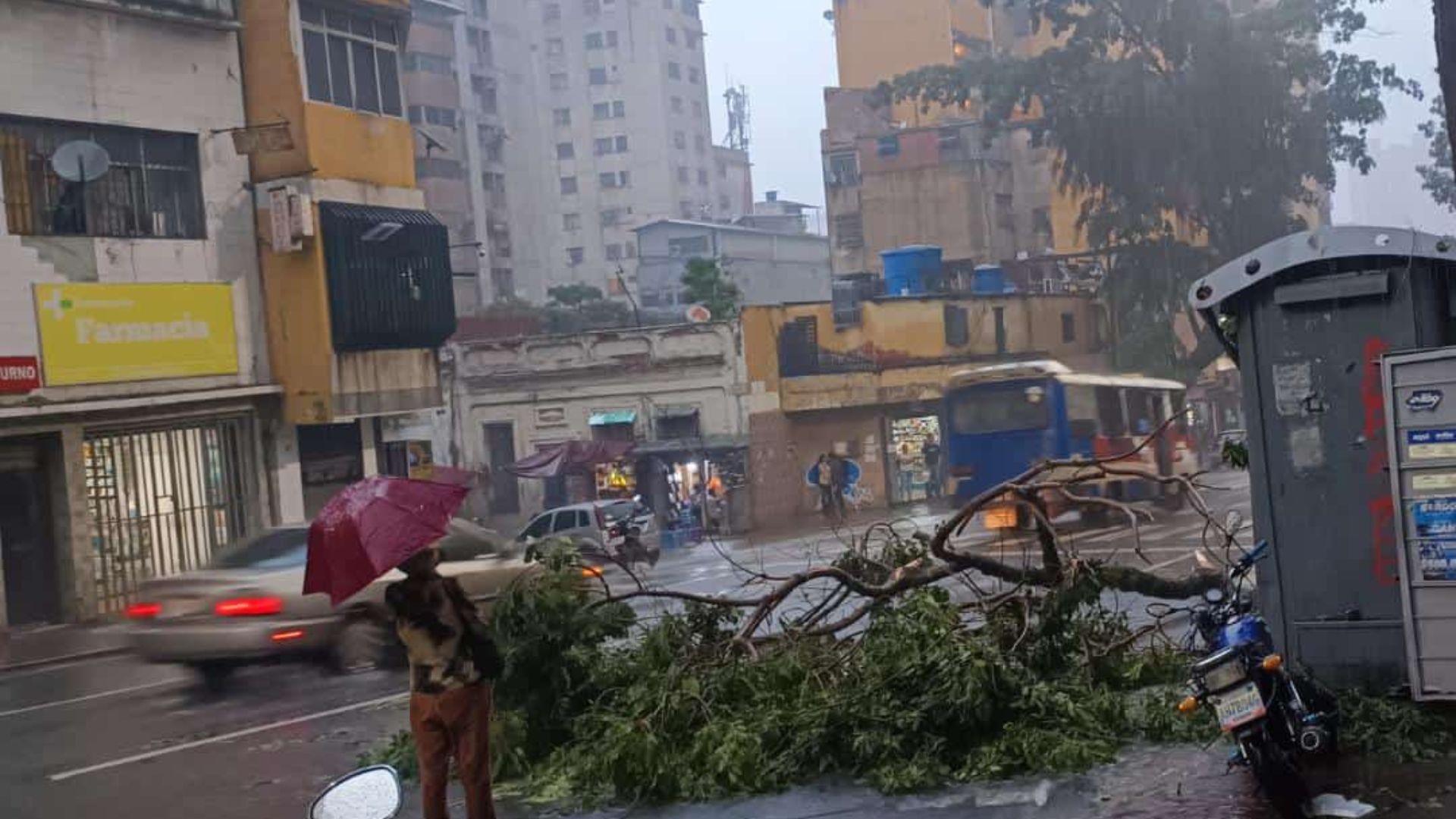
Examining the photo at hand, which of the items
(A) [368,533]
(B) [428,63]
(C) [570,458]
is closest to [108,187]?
(C) [570,458]

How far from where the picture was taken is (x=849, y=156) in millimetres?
63594

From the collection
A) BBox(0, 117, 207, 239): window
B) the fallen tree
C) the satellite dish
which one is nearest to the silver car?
the fallen tree

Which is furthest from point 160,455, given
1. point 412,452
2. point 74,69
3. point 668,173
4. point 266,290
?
point 668,173

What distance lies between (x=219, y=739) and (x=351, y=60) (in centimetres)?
1978

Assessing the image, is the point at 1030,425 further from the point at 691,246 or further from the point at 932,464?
the point at 691,246

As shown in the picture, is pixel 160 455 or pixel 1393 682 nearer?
pixel 1393 682

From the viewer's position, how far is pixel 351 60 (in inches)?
1160

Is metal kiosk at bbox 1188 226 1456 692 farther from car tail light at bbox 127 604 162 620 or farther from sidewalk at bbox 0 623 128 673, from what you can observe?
sidewalk at bbox 0 623 128 673

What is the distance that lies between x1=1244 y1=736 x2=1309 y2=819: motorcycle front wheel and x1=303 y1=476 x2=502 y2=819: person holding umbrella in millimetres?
3403

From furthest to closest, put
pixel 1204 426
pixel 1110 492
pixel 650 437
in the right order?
pixel 1204 426 < pixel 650 437 < pixel 1110 492

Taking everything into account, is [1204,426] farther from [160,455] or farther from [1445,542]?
[1445,542]

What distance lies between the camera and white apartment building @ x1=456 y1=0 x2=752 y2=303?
3792 inches

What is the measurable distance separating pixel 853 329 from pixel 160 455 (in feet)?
77.5

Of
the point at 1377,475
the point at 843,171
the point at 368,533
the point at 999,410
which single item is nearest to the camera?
the point at 368,533
